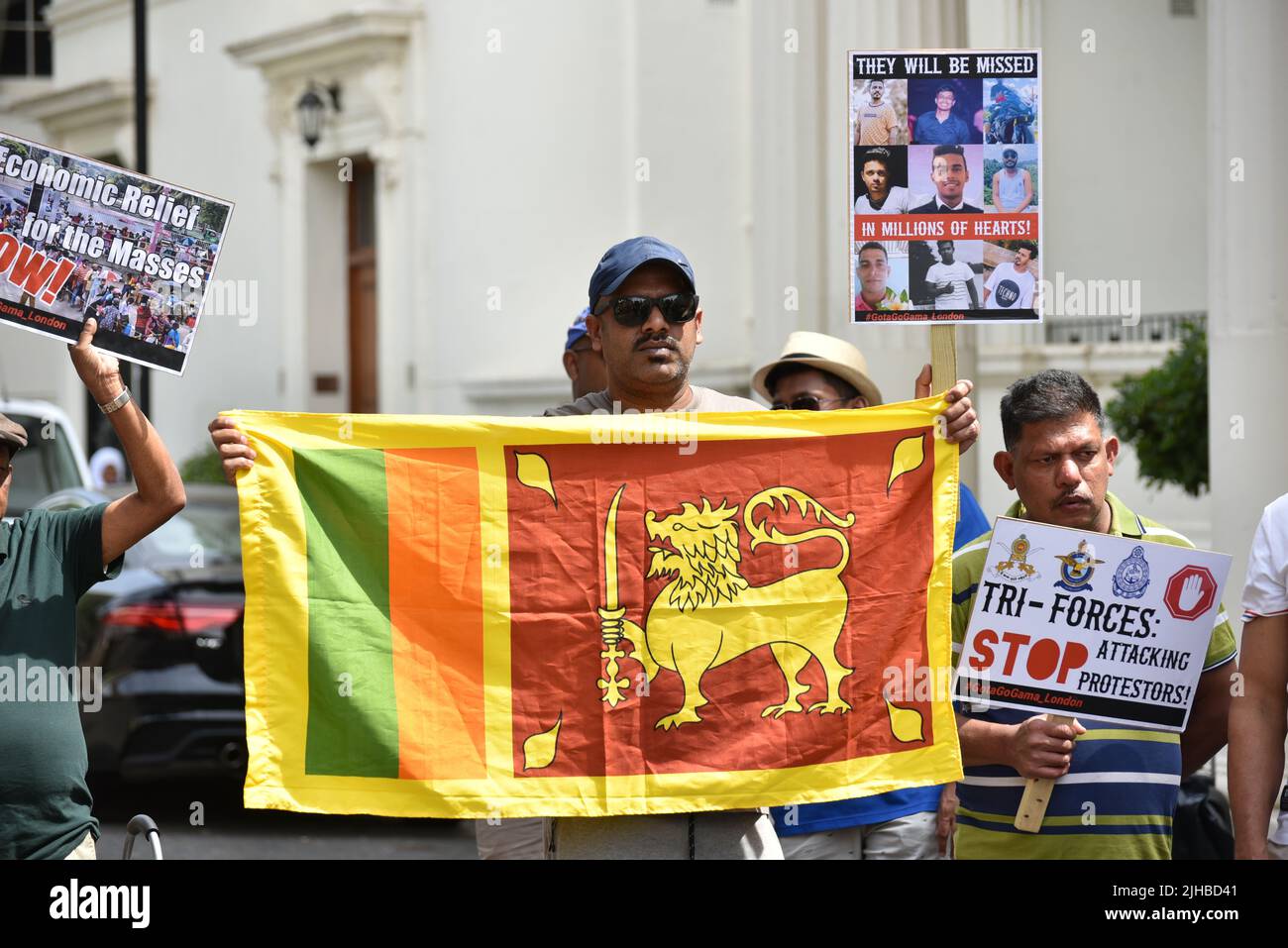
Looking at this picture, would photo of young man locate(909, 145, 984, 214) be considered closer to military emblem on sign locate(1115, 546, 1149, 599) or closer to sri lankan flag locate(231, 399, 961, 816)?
sri lankan flag locate(231, 399, 961, 816)

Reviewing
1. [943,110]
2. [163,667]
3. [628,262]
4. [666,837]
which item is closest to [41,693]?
[666,837]

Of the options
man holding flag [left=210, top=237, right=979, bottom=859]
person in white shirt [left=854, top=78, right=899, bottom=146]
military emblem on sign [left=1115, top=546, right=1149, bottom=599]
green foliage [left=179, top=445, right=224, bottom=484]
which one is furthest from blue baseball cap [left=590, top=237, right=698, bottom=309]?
green foliage [left=179, top=445, right=224, bottom=484]

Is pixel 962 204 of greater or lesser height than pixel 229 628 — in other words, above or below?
above

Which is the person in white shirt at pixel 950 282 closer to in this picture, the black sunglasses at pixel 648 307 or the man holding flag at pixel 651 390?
the man holding flag at pixel 651 390

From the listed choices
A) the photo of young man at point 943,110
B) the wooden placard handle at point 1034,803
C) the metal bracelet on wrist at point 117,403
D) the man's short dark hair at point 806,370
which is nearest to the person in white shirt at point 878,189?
the photo of young man at point 943,110

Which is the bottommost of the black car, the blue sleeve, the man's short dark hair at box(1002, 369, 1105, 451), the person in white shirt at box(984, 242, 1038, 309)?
the black car

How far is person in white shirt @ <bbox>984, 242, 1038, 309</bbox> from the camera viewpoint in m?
4.80

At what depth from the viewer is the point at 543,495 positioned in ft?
14.9

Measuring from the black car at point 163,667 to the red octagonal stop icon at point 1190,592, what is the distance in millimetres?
5932

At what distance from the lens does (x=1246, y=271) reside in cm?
876

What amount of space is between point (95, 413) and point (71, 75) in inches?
198

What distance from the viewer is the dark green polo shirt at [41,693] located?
391 centimetres
